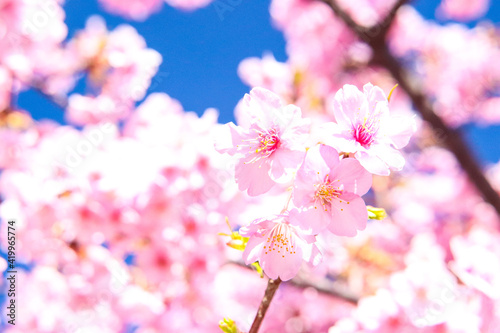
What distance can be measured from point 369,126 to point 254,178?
30cm

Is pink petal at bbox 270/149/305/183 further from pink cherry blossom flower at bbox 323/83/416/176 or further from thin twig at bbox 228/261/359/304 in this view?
thin twig at bbox 228/261/359/304

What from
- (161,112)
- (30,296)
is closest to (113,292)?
(30,296)

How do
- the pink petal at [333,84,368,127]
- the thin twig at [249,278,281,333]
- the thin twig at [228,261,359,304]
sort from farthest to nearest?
the thin twig at [228,261,359,304] → the pink petal at [333,84,368,127] → the thin twig at [249,278,281,333]

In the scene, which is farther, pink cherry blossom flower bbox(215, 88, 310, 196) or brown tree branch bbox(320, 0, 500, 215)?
brown tree branch bbox(320, 0, 500, 215)

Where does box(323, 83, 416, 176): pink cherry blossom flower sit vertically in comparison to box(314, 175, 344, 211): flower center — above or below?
above

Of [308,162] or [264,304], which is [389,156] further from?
[264,304]

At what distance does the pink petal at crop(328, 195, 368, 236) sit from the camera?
98 centimetres

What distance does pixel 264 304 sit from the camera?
946mm

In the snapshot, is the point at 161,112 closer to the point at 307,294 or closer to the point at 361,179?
the point at 307,294

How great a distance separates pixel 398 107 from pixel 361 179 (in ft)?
19.5

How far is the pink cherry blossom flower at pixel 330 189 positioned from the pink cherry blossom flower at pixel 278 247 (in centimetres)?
5

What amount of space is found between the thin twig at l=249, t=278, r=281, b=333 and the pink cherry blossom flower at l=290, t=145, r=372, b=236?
16cm

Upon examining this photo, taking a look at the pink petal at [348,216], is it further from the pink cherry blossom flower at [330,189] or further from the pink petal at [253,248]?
the pink petal at [253,248]

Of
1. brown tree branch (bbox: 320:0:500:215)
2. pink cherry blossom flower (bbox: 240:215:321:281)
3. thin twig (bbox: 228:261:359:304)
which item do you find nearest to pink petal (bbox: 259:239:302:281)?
pink cherry blossom flower (bbox: 240:215:321:281)
